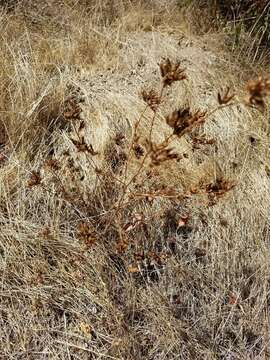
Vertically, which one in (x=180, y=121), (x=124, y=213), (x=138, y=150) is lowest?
(x=124, y=213)

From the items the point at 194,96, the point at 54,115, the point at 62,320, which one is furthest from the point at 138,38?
the point at 62,320

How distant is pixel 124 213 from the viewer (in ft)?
6.63

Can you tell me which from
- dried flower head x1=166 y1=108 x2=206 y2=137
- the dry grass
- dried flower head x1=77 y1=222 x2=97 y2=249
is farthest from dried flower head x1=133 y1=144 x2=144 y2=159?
dried flower head x1=166 y1=108 x2=206 y2=137

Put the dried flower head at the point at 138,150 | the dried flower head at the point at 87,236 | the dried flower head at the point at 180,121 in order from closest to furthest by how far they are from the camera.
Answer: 1. the dried flower head at the point at 180,121
2. the dried flower head at the point at 87,236
3. the dried flower head at the point at 138,150

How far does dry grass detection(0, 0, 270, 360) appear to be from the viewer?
1.74 metres

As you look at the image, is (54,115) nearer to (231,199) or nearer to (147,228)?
(147,228)

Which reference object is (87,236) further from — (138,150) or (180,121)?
(180,121)

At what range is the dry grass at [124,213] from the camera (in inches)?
68.6

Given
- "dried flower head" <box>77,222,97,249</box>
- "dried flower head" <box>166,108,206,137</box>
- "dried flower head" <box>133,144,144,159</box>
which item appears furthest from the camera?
"dried flower head" <box>133,144,144,159</box>

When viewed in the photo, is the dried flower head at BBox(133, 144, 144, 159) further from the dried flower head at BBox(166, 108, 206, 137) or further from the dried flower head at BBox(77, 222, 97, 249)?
the dried flower head at BBox(166, 108, 206, 137)

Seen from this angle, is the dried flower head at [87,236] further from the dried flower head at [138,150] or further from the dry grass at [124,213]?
the dried flower head at [138,150]

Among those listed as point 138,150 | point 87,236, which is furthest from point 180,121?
point 138,150

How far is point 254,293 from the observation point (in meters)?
1.96

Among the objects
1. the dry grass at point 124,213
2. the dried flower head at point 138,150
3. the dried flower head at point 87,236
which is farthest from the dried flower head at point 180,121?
the dried flower head at point 138,150
